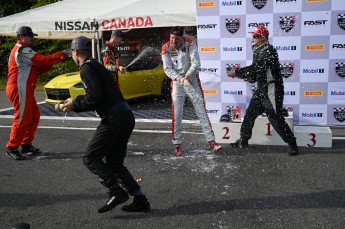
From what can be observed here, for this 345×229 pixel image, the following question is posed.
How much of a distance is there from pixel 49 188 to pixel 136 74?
6.17 m

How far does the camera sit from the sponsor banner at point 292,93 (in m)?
7.75

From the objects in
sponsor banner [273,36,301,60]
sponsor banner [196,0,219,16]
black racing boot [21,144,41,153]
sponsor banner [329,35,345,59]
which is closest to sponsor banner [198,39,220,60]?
sponsor banner [196,0,219,16]

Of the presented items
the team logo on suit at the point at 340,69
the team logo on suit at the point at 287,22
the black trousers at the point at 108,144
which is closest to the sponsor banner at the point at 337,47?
the team logo on suit at the point at 340,69

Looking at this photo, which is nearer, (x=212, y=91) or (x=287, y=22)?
(x=287, y=22)

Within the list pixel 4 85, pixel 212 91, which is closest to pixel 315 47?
pixel 212 91

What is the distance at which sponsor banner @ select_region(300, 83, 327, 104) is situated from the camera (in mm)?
7641

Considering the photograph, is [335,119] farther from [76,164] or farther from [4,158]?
[4,158]

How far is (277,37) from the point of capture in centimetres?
760

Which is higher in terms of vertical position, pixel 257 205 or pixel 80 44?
pixel 80 44

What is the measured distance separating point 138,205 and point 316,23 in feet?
15.7

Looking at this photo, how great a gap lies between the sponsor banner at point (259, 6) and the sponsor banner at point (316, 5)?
57cm

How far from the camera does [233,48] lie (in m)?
7.82

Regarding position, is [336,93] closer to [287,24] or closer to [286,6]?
[287,24]

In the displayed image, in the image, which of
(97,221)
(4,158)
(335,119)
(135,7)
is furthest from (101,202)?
(135,7)
